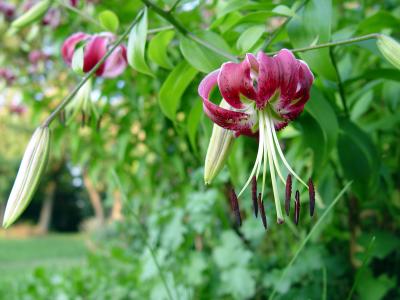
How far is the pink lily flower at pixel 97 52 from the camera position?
467 millimetres

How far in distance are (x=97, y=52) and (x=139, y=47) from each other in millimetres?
91

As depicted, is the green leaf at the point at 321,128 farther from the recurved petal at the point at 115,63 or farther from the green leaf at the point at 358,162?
the recurved petal at the point at 115,63

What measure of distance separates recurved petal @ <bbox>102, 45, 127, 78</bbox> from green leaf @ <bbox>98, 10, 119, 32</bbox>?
0.02m

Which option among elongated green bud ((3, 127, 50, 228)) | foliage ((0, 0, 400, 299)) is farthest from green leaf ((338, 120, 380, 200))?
elongated green bud ((3, 127, 50, 228))

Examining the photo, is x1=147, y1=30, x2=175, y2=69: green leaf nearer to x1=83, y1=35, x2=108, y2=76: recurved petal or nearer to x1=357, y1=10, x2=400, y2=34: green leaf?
x1=83, y1=35, x2=108, y2=76: recurved petal

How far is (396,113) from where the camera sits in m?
0.60

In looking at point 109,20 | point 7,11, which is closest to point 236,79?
point 109,20

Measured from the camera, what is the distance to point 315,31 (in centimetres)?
42

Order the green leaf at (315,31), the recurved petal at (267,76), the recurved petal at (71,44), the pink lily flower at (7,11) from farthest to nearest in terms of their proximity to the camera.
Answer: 1. the pink lily flower at (7,11)
2. the recurved petal at (71,44)
3. the green leaf at (315,31)
4. the recurved petal at (267,76)

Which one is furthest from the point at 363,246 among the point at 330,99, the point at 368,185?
the point at 330,99

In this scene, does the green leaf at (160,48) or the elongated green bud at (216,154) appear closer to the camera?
the elongated green bud at (216,154)

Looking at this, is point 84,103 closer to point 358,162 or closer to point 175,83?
point 175,83

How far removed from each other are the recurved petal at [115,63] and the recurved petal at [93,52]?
0.12ft

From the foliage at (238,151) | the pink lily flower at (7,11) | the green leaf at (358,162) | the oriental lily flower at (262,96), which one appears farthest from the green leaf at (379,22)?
the pink lily flower at (7,11)
